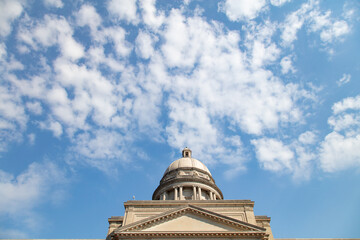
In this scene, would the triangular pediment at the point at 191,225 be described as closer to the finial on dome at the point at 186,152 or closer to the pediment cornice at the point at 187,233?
the pediment cornice at the point at 187,233

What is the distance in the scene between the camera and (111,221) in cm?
2855

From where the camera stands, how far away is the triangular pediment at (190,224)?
23.8m

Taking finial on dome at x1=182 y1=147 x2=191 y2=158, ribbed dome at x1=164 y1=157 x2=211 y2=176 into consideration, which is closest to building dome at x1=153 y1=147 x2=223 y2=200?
ribbed dome at x1=164 y1=157 x2=211 y2=176

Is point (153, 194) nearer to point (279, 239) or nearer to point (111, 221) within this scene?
point (111, 221)

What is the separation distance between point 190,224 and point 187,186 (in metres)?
17.1

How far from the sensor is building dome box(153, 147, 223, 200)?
136 ft

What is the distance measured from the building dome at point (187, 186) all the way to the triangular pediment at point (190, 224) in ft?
47.4

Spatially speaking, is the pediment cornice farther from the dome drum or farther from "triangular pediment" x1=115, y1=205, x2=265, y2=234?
the dome drum

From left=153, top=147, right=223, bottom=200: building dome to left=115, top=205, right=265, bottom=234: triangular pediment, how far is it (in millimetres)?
14434

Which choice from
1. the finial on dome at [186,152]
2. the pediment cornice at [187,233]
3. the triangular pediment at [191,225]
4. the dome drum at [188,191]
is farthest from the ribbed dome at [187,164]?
the triangular pediment at [191,225]

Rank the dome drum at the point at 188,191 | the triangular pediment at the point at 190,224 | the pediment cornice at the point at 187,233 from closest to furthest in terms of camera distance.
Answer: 1. the pediment cornice at the point at 187,233
2. the triangular pediment at the point at 190,224
3. the dome drum at the point at 188,191

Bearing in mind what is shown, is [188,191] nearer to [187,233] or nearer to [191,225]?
[191,225]

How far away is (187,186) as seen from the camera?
42.0 metres

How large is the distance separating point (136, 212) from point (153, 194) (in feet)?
55.2
